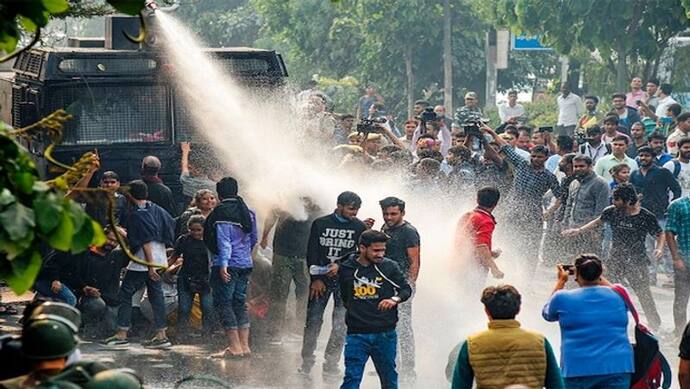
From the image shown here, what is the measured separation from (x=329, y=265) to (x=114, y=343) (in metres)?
2.44

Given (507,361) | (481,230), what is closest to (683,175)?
(481,230)

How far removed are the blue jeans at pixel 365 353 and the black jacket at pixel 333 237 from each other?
185cm

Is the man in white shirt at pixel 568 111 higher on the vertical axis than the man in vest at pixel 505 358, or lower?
higher

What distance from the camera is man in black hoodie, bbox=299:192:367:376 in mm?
12820

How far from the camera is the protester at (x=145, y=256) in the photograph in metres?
14.1

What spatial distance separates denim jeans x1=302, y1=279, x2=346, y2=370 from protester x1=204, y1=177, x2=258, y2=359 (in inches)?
34.1

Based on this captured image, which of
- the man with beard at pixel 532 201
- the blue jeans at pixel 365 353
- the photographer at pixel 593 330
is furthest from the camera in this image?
the man with beard at pixel 532 201

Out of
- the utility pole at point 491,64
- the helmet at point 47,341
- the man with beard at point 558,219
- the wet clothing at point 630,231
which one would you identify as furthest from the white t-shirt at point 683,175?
the utility pole at point 491,64

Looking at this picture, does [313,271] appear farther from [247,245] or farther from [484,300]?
[484,300]

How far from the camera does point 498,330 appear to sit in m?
7.96

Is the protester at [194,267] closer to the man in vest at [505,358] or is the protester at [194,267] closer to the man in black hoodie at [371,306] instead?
the man in black hoodie at [371,306]

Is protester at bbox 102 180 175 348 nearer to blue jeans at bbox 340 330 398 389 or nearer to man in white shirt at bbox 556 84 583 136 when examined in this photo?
blue jeans at bbox 340 330 398 389

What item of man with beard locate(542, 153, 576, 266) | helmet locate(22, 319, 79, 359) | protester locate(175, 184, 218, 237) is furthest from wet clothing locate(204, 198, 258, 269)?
helmet locate(22, 319, 79, 359)

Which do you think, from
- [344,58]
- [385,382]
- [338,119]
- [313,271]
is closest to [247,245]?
[313,271]
